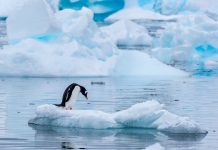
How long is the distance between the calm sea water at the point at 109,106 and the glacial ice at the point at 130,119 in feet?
0.47

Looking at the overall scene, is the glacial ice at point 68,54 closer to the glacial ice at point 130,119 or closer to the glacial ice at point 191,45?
the glacial ice at point 191,45

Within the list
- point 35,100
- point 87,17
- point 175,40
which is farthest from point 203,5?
point 35,100

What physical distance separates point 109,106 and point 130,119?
3.46 meters

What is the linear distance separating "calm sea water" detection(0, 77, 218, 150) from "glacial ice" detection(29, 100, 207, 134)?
5.7 inches

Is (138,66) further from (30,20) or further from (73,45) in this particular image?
(30,20)

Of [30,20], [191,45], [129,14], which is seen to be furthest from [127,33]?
[30,20]

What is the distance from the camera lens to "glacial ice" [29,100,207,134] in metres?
10.8

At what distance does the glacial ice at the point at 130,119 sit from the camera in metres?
10.8

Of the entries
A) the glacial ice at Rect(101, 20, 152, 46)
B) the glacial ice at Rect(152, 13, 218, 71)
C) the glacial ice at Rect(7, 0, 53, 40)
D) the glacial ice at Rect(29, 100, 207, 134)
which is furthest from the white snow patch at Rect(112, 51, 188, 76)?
the glacial ice at Rect(29, 100, 207, 134)

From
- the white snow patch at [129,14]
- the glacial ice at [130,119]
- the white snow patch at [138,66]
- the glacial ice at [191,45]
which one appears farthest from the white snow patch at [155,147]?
the white snow patch at [129,14]

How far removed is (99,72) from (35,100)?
21.3 feet

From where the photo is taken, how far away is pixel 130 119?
36.1 feet

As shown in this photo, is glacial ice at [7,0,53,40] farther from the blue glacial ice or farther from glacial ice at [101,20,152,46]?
glacial ice at [101,20,152,46]

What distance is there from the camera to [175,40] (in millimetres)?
27562
